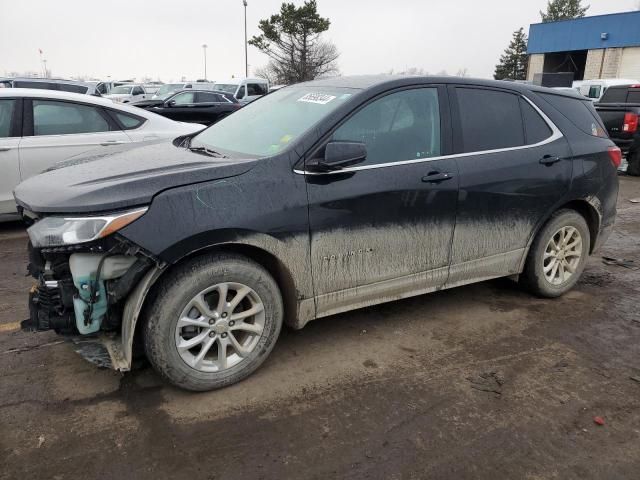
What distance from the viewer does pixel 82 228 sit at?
2.59 m

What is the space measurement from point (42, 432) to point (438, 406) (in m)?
2.07

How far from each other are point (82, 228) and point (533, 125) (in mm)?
3303

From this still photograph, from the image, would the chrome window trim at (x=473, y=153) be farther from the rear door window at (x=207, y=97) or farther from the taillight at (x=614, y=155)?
the rear door window at (x=207, y=97)

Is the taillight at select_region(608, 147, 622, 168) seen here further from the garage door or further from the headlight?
the garage door

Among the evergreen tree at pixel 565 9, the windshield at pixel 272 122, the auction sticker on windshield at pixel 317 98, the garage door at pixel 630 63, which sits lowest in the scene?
the windshield at pixel 272 122

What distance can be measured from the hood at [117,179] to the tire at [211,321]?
1.45ft

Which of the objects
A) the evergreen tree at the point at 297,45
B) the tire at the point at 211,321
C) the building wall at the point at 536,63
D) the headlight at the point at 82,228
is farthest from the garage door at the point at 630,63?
the headlight at the point at 82,228

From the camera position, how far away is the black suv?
2688 mm

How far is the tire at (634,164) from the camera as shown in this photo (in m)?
11.4

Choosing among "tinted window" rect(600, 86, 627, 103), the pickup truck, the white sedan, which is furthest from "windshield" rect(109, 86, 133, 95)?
the pickup truck

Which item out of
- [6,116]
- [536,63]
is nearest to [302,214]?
[6,116]

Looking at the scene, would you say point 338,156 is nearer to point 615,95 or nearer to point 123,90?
point 615,95

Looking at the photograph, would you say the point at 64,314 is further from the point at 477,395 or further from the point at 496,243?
the point at 496,243

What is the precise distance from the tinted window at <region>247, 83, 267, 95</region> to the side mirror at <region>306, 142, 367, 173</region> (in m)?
21.0
